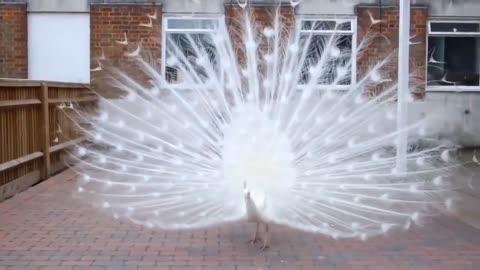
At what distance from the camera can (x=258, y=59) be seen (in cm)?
644

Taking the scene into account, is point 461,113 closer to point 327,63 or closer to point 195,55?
point 327,63

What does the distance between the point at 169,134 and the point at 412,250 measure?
2687mm

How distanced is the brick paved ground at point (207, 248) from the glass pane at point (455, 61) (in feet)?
27.6

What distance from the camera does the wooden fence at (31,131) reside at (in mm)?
8734

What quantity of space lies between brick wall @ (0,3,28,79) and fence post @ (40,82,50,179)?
4.32m

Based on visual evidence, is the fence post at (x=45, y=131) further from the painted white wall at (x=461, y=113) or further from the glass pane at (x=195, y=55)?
the painted white wall at (x=461, y=113)

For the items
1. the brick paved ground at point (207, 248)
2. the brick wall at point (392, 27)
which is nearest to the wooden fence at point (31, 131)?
the brick paved ground at point (207, 248)

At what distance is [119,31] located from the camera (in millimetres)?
14484

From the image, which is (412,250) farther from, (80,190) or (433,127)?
(80,190)

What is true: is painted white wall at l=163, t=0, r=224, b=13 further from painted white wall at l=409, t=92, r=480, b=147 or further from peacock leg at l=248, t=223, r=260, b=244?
peacock leg at l=248, t=223, r=260, b=244

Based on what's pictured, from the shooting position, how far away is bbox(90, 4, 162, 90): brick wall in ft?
47.2

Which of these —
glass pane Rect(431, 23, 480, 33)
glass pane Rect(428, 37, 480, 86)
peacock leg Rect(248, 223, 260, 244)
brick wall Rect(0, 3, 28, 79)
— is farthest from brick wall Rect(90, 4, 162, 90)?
peacock leg Rect(248, 223, 260, 244)

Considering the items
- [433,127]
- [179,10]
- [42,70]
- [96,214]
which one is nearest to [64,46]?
[42,70]

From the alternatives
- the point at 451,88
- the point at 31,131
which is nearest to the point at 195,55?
the point at 31,131
